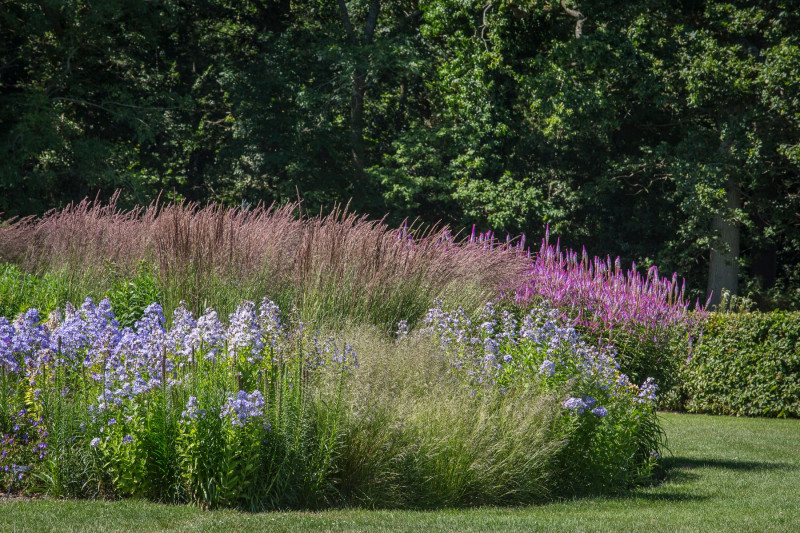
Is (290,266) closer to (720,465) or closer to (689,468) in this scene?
(689,468)

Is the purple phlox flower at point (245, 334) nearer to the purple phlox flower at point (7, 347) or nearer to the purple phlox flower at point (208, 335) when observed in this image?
the purple phlox flower at point (208, 335)

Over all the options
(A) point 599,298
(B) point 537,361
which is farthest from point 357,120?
(B) point 537,361

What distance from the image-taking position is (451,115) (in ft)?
81.7

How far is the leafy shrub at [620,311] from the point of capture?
8.95 metres

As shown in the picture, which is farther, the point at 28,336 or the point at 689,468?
the point at 689,468

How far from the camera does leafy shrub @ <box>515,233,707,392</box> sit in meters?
8.95

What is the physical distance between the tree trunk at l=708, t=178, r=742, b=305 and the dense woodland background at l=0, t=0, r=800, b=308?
0.05 metres

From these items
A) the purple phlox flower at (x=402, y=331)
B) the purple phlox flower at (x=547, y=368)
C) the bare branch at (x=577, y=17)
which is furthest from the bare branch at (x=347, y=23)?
the purple phlox flower at (x=547, y=368)

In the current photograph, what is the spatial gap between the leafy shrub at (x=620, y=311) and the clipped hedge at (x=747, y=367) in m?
2.95

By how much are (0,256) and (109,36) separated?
1299cm

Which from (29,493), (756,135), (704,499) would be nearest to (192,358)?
(29,493)

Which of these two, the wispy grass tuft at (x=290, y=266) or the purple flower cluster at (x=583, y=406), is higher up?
the wispy grass tuft at (x=290, y=266)

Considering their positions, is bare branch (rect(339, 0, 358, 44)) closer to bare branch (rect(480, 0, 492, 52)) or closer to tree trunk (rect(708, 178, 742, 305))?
bare branch (rect(480, 0, 492, 52))

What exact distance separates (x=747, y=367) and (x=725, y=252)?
8417 millimetres
